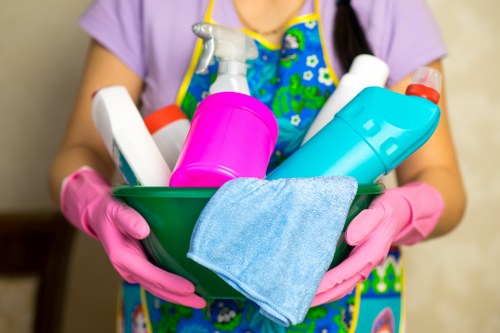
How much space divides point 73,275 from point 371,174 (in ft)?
3.22

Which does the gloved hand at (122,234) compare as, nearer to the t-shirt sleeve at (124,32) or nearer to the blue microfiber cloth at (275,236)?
the blue microfiber cloth at (275,236)

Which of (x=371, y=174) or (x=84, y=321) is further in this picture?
(x=84, y=321)

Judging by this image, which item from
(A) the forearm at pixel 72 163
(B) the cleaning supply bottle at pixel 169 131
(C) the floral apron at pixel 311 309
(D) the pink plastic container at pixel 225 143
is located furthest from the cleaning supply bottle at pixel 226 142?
(A) the forearm at pixel 72 163

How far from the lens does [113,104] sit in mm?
706

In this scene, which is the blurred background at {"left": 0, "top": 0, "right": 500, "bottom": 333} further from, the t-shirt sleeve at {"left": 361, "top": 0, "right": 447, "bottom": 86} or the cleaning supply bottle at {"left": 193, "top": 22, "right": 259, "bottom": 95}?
the cleaning supply bottle at {"left": 193, "top": 22, "right": 259, "bottom": 95}

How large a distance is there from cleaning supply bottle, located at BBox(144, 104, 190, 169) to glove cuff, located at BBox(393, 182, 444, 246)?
0.24 metres

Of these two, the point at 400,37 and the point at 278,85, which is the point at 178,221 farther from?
the point at 400,37

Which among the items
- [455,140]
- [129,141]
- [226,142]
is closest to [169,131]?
[129,141]

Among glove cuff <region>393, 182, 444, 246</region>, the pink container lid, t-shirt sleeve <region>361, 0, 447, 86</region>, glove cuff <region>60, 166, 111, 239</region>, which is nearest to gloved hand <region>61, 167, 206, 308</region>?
glove cuff <region>60, 166, 111, 239</region>

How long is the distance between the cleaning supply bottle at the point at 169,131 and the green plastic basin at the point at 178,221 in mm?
125

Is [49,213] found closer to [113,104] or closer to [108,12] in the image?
[108,12]

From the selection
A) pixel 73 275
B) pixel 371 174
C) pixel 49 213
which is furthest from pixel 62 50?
pixel 371 174

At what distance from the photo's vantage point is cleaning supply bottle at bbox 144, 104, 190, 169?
2.40 ft

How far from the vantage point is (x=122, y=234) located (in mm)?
664
